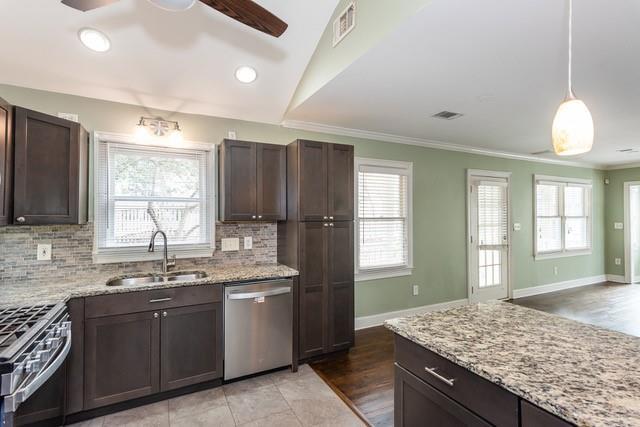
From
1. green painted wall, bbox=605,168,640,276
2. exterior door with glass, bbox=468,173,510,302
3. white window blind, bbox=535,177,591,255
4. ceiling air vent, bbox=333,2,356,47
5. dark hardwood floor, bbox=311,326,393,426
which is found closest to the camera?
ceiling air vent, bbox=333,2,356,47

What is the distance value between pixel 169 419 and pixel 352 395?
4.48 feet

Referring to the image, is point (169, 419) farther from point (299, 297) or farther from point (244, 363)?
point (299, 297)

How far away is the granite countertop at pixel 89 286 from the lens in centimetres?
203

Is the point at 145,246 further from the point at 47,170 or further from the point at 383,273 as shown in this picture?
the point at 383,273

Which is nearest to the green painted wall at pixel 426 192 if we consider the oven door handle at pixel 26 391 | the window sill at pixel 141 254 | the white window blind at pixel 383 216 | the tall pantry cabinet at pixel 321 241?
the white window blind at pixel 383 216

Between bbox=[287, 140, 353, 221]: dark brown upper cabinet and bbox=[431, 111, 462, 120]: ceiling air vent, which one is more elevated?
bbox=[431, 111, 462, 120]: ceiling air vent

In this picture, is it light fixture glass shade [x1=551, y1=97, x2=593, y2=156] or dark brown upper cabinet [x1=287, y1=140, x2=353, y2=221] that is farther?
dark brown upper cabinet [x1=287, y1=140, x2=353, y2=221]

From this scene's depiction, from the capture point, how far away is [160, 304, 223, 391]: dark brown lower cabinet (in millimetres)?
2406

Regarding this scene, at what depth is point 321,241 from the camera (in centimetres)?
313

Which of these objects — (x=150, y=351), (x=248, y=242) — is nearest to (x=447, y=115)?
(x=248, y=242)

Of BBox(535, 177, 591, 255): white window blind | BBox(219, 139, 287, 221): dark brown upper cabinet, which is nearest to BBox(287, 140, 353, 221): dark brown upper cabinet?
BBox(219, 139, 287, 221): dark brown upper cabinet

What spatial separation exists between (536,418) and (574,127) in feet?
3.56

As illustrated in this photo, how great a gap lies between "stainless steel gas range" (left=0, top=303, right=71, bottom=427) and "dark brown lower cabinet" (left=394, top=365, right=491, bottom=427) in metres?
1.69

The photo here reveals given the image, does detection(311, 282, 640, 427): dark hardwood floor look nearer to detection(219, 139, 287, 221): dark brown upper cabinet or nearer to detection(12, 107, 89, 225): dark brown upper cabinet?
detection(219, 139, 287, 221): dark brown upper cabinet
